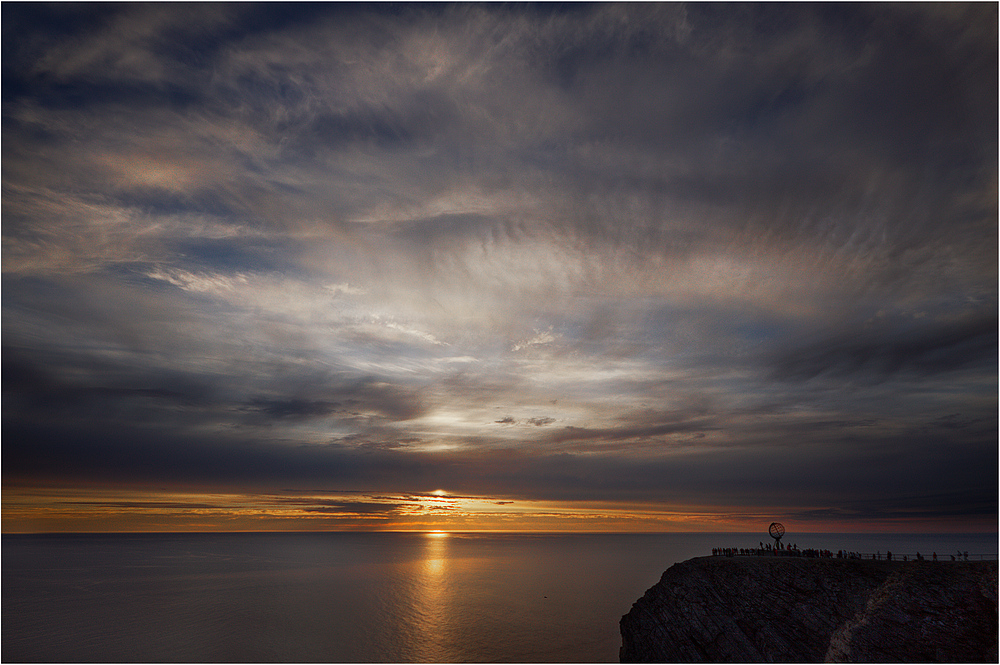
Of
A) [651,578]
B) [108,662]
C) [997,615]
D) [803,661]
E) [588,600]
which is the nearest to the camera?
[997,615]

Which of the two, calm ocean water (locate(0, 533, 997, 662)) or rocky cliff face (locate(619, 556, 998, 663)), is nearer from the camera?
rocky cliff face (locate(619, 556, 998, 663))

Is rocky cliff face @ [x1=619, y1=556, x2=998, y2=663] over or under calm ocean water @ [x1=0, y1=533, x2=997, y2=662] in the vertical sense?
over

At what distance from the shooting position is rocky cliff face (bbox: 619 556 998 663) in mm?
40000

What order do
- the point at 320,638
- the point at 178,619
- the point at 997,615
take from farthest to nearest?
the point at 178,619 < the point at 320,638 < the point at 997,615

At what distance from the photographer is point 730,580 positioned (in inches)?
2175

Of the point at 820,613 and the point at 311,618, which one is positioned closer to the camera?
the point at 820,613

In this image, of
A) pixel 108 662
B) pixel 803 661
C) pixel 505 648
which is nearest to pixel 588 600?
pixel 505 648

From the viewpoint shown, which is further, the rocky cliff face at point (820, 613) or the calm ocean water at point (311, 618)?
the calm ocean water at point (311, 618)

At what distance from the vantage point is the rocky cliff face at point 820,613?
40.0 m

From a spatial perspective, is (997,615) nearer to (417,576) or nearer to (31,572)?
(417,576)

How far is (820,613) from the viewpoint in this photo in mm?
46219

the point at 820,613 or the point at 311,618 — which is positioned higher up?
the point at 820,613

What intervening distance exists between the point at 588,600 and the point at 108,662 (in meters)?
87.0

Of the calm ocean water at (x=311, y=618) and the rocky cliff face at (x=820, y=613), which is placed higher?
the rocky cliff face at (x=820, y=613)
